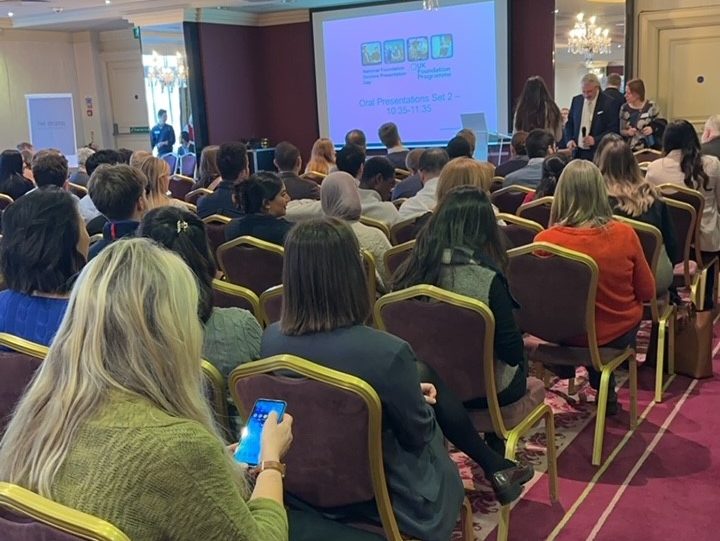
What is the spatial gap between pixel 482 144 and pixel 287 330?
7.97m

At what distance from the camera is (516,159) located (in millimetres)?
6113

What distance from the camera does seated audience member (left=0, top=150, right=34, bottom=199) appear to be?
6.53 m

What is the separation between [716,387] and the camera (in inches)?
149

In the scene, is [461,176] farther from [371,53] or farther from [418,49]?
[371,53]

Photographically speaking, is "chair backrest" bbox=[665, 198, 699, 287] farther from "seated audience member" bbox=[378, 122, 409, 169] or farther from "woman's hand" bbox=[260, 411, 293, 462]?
"seated audience member" bbox=[378, 122, 409, 169]

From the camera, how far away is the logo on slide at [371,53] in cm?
1166

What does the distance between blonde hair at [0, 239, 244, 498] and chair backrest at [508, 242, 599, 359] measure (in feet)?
6.13

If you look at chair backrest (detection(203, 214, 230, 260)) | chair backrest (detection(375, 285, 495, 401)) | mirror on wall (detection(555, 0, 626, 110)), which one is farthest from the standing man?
chair backrest (detection(375, 285, 495, 401))

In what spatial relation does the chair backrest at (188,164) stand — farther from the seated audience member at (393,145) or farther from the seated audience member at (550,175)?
the seated audience member at (550,175)

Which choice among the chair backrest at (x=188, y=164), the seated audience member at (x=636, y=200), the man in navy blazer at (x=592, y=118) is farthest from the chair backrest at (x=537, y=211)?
the chair backrest at (x=188, y=164)

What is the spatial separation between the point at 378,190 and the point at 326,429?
3445mm

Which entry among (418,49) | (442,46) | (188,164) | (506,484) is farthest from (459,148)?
(188,164)

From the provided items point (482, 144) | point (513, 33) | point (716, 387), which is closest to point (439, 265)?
point (716, 387)

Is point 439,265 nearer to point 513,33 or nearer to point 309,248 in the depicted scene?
point 309,248
